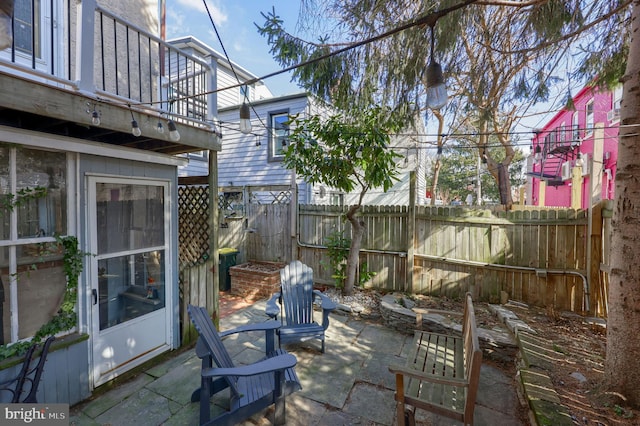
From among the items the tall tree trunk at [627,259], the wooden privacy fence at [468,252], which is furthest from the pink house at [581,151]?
the tall tree trunk at [627,259]

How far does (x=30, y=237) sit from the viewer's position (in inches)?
94.7

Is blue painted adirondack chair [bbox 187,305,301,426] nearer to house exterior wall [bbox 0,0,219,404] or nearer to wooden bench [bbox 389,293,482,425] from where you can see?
wooden bench [bbox 389,293,482,425]

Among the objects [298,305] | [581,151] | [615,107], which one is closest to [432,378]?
[298,305]

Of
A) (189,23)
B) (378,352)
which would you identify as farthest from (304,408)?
(189,23)

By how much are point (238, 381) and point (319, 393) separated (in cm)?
79

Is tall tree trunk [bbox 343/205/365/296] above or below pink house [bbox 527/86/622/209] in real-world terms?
below

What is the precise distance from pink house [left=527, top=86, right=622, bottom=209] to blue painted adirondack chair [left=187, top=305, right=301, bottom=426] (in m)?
4.59

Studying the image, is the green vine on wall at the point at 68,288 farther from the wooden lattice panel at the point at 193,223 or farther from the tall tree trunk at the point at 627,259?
the tall tree trunk at the point at 627,259

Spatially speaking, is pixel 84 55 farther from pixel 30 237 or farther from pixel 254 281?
pixel 254 281

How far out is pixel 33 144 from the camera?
2.33 m

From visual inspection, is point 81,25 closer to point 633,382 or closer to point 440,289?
point 633,382

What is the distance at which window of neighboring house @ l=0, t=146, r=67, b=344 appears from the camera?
7.47ft

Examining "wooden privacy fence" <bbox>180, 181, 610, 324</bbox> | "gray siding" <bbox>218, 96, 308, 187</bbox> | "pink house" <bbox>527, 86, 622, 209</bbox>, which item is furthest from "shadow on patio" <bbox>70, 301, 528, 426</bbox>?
"gray siding" <bbox>218, 96, 308, 187</bbox>

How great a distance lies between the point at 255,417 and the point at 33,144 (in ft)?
9.30
